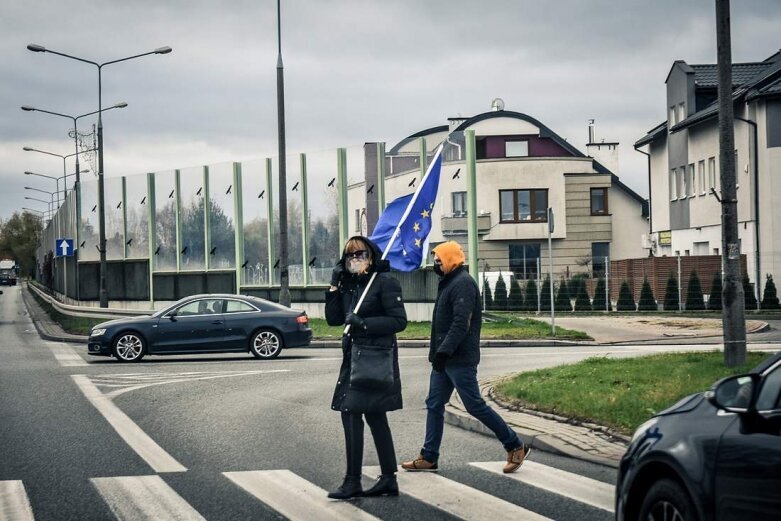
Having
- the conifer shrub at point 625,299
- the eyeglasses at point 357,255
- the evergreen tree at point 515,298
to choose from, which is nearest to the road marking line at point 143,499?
the eyeglasses at point 357,255

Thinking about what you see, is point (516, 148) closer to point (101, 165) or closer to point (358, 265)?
point (101, 165)

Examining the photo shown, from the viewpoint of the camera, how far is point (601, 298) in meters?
42.9

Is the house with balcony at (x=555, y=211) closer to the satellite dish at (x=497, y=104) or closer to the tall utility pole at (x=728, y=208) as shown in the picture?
the satellite dish at (x=497, y=104)

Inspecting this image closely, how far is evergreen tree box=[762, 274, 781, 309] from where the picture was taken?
37.9 metres

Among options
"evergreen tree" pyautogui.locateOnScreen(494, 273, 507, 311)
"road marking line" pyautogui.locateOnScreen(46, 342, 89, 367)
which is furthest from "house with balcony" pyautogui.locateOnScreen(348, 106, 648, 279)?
"road marking line" pyautogui.locateOnScreen(46, 342, 89, 367)

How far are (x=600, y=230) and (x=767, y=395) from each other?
212 feet

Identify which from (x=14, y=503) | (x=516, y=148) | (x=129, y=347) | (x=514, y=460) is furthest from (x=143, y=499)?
(x=516, y=148)

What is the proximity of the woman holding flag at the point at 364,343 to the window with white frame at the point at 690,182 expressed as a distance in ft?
141

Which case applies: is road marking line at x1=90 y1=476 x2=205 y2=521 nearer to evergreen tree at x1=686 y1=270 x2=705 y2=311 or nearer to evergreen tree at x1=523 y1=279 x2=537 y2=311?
evergreen tree at x1=686 y1=270 x2=705 y2=311

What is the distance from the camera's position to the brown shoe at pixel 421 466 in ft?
32.8

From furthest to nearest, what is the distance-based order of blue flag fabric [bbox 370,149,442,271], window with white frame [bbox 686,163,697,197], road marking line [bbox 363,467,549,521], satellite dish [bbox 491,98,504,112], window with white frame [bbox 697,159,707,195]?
1. satellite dish [bbox 491,98,504,112]
2. window with white frame [bbox 686,163,697,197]
3. window with white frame [bbox 697,159,707,195]
4. blue flag fabric [bbox 370,149,442,271]
5. road marking line [bbox 363,467,549,521]

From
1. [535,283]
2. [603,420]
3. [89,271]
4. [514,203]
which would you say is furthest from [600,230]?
[603,420]

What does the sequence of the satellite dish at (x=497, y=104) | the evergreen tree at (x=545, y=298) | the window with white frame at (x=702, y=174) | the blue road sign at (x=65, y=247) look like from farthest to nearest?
the satellite dish at (x=497, y=104) < the window with white frame at (x=702, y=174) < the blue road sign at (x=65, y=247) < the evergreen tree at (x=545, y=298)

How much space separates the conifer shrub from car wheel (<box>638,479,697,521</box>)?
36256 millimetres
